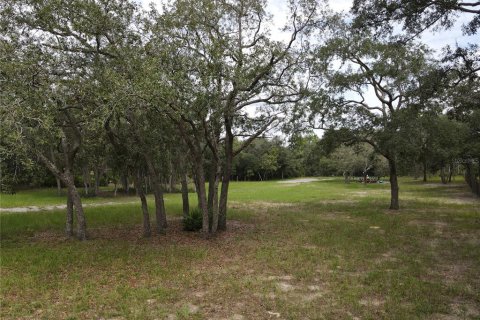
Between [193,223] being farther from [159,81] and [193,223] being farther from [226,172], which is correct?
[159,81]

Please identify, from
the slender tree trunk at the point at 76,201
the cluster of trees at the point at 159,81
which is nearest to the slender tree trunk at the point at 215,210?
the cluster of trees at the point at 159,81

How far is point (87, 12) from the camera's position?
1122 cm

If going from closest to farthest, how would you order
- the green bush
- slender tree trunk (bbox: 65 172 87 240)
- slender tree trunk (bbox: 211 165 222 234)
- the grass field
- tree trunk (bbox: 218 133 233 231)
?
the grass field, slender tree trunk (bbox: 65 172 87 240), slender tree trunk (bbox: 211 165 222 234), tree trunk (bbox: 218 133 233 231), the green bush

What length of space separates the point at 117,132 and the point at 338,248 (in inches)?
368

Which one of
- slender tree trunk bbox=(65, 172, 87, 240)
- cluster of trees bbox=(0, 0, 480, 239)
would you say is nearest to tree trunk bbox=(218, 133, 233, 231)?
cluster of trees bbox=(0, 0, 480, 239)

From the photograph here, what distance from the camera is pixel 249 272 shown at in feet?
32.2

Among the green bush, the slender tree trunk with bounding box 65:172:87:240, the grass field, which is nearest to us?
the grass field

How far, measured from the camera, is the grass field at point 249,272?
7.15 metres

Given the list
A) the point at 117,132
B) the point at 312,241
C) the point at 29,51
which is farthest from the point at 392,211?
the point at 29,51

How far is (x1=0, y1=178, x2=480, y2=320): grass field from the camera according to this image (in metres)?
7.15

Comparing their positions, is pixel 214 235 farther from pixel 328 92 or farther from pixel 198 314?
pixel 328 92

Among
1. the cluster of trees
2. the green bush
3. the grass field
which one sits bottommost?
the grass field

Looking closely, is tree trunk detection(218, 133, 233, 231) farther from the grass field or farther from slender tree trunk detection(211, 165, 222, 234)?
the grass field

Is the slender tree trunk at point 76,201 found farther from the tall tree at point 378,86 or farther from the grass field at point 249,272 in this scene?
the tall tree at point 378,86
